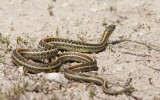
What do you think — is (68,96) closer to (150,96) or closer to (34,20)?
(150,96)

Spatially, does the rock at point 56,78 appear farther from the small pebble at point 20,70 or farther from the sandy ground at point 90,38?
the small pebble at point 20,70

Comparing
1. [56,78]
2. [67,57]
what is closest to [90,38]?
[67,57]

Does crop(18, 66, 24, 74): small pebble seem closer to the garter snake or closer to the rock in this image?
the garter snake

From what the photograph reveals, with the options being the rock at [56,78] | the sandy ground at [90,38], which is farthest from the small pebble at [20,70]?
the rock at [56,78]

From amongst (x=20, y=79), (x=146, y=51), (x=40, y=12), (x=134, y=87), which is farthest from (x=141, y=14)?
(x=20, y=79)

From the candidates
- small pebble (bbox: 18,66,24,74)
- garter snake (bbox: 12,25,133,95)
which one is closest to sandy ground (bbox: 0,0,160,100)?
small pebble (bbox: 18,66,24,74)

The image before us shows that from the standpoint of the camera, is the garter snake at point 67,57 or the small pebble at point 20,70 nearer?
the garter snake at point 67,57
